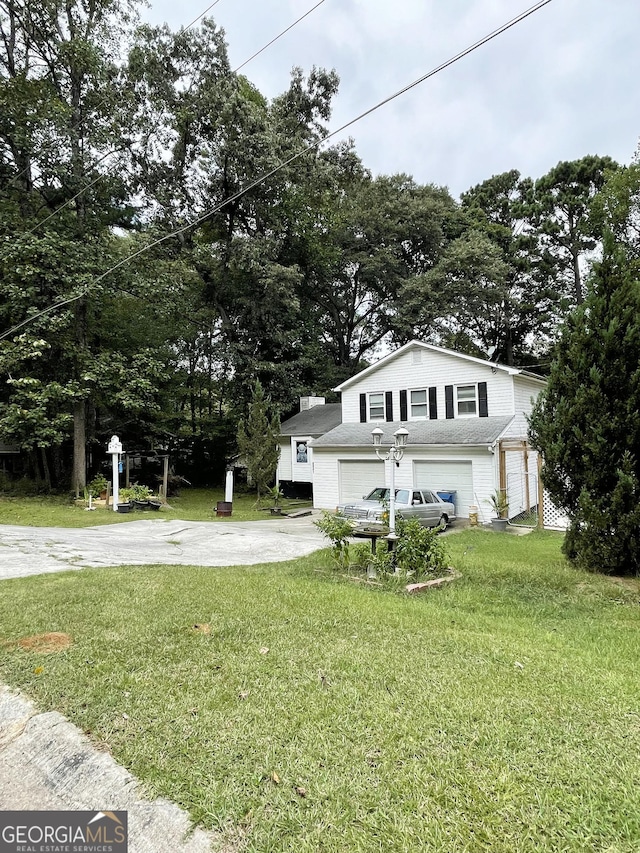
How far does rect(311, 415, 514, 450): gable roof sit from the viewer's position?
1489 centimetres

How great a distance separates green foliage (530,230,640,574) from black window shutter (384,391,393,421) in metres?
11.5

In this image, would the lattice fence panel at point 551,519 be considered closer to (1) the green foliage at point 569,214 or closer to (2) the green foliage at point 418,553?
(2) the green foliage at point 418,553

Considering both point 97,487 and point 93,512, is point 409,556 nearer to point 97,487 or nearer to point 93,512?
point 93,512

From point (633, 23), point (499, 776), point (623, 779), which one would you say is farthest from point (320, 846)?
point (633, 23)

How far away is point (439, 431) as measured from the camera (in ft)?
53.5

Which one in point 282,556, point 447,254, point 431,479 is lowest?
point 282,556

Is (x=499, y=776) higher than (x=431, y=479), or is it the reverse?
(x=431, y=479)

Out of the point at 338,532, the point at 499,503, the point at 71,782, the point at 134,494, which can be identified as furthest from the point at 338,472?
the point at 71,782

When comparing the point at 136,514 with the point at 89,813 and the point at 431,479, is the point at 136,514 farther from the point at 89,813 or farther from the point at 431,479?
the point at 89,813

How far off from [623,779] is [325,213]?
95.6 feet

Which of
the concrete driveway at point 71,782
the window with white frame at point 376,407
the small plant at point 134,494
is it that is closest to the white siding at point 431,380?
the window with white frame at point 376,407

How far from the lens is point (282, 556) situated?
9320 millimetres

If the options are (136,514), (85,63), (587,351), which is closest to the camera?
(587,351)

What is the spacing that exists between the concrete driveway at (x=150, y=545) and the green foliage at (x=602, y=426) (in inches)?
202
